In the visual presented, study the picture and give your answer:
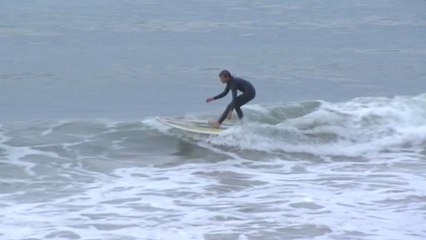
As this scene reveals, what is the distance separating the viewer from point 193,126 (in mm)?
21891

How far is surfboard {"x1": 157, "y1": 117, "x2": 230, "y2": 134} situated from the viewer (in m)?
21.5

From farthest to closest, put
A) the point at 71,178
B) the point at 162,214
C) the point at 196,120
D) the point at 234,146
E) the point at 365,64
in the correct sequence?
1. the point at 365,64
2. the point at 196,120
3. the point at 234,146
4. the point at 71,178
5. the point at 162,214

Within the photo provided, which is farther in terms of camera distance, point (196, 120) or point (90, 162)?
point (196, 120)

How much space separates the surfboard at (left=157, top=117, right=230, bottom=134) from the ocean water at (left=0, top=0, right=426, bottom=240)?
0.68 feet

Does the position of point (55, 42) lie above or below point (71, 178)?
above

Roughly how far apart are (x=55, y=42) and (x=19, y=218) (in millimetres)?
24030

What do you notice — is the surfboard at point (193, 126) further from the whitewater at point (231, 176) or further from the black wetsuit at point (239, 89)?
the black wetsuit at point (239, 89)

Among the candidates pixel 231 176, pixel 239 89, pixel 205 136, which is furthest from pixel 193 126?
pixel 231 176

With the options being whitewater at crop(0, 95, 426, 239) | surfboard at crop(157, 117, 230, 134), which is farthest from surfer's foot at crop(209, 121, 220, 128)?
whitewater at crop(0, 95, 426, 239)

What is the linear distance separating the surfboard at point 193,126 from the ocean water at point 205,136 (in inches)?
8.1

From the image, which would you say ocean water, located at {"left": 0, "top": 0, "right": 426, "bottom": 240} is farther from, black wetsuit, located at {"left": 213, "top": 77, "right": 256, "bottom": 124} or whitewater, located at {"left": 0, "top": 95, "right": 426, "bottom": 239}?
black wetsuit, located at {"left": 213, "top": 77, "right": 256, "bottom": 124}

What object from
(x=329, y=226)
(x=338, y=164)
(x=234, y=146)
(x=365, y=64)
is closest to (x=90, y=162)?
(x=234, y=146)

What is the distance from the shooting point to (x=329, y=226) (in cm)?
1417

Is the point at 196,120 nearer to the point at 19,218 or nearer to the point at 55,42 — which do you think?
the point at 19,218
